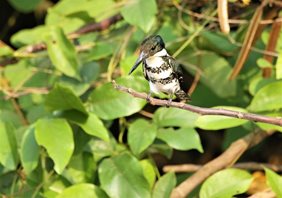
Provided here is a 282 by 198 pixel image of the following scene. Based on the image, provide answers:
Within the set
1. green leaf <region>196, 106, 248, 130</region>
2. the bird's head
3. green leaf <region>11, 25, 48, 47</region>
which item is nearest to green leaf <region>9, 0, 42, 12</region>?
green leaf <region>11, 25, 48, 47</region>

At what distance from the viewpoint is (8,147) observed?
1424 mm

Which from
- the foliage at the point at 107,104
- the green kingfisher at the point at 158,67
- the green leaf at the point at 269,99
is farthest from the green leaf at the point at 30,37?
the green kingfisher at the point at 158,67

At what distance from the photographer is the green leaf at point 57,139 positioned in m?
1.35

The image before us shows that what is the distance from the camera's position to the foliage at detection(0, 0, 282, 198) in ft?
4.58

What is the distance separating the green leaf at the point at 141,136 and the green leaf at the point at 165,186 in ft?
0.26

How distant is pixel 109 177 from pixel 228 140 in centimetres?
52

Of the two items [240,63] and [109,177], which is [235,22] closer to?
[240,63]

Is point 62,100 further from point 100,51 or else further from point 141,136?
point 100,51

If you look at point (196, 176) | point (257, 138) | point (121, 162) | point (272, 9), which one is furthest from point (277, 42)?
point (121, 162)

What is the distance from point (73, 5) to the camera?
6.42ft

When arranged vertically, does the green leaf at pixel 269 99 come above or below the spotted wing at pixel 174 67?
below

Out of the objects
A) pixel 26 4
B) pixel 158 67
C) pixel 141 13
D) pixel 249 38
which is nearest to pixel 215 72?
pixel 249 38

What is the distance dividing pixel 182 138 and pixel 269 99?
21cm

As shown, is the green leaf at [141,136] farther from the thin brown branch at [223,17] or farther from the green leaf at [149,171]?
the thin brown branch at [223,17]
